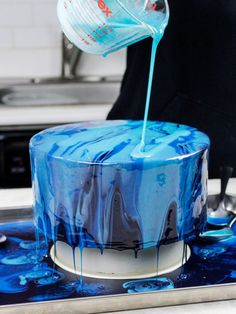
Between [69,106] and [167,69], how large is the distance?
710 millimetres

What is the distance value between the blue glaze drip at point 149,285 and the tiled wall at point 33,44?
5.71 feet

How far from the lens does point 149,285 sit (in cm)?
63

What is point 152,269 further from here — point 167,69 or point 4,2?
point 4,2

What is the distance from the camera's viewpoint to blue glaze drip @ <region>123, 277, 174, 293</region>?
0.61 meters

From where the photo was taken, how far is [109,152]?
64cm

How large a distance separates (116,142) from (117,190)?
0.09 meters

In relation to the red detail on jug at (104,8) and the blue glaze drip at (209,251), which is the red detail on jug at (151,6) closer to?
the red detail on jug at (104,8)

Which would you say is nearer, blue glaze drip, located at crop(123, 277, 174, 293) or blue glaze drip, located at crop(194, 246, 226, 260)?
blue glaze drip, located at crop(123, 277, 174, 293)

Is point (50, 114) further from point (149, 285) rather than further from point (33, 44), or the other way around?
point (149, 285)

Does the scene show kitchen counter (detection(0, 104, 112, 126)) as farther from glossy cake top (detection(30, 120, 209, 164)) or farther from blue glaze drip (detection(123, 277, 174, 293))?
blue glaze drip (detection(123, 277, 174, 293))

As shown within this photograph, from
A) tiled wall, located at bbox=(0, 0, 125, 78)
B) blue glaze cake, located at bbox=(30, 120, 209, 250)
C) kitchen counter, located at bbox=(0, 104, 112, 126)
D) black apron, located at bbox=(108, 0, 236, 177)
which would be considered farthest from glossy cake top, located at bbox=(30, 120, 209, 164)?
tiled wall, located at bbox=(0, 0, 125, 78)

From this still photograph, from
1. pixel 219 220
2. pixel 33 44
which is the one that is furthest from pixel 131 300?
pixel 33 44

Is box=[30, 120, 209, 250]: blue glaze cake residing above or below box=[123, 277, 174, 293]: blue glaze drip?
above

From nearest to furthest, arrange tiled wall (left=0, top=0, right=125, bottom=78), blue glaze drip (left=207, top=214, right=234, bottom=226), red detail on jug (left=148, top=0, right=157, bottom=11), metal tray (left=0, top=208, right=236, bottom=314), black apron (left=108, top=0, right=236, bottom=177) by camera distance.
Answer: metal tray (left=0, top=208, right=236, bottom=314) → red detail on jug (left=148, top=0, right=157, bottom=11) → blue glaze drip (left=207, top=214, right=234, bottom=226) → black apron (left=108, top=0, right=236, bottom=177) → tiled wall (left=0, top=0, right=125, bottom=78)
